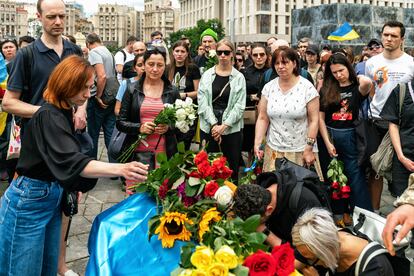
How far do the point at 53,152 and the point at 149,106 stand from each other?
192cm

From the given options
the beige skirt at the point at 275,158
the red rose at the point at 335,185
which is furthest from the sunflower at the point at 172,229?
the red rose at the point at 335,185

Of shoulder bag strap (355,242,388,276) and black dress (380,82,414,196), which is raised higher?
black dress (380,82,414,196)

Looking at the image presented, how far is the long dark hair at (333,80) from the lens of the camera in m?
4.94

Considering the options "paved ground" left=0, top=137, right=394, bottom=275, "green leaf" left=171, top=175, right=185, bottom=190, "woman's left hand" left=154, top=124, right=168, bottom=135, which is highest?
"woman's left hand" left=154, top=124, right=168, bottom=135

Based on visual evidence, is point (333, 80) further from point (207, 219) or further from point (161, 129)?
point (207, 219)

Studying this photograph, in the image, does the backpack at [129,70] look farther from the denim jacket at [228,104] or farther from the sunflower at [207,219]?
the sunflower at [207,219]

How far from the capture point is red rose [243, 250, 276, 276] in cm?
186

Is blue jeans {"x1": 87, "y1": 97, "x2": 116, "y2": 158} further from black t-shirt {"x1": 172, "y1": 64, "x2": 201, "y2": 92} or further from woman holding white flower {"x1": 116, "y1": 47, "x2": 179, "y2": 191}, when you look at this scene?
woman holding white flower {"x1": 116, "y1": 47, "x2": 179, "y2": 191}

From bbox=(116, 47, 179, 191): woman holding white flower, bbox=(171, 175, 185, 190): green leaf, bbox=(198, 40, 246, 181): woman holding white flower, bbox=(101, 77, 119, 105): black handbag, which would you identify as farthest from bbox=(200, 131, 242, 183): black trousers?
bbox=(171, 175, 185, 190): green leaf

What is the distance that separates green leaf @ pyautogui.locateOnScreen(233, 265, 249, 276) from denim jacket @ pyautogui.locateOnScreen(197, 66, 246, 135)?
3.59m

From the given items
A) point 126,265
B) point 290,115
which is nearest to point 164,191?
point 126,265

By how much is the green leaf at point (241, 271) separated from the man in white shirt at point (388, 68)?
11.6 feet

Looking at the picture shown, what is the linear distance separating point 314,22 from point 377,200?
35828mm

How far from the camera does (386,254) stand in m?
2.50
